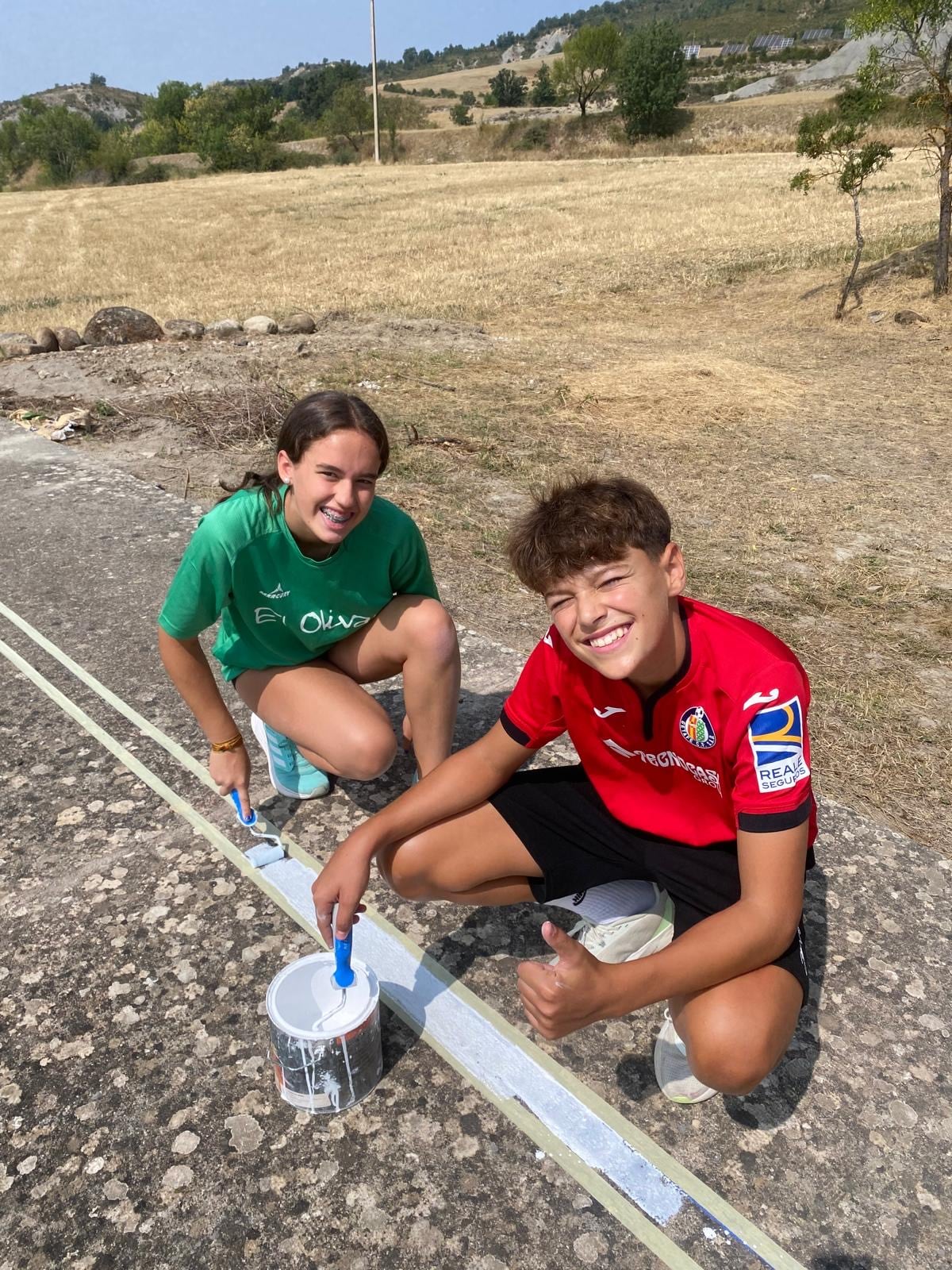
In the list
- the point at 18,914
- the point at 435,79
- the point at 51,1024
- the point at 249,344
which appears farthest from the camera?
the point at 435,79

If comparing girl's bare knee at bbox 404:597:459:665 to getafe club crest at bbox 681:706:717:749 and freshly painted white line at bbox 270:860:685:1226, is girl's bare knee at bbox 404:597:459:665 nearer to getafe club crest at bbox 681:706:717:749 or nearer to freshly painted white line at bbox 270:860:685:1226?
freshly painted white line at bbox 270:860:685:1226

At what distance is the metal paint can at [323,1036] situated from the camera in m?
1.69

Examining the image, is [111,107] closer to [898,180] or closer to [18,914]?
[898,180]

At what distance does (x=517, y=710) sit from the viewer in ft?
6.45

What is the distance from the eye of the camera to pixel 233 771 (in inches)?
93.0

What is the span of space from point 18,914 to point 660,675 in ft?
5.34

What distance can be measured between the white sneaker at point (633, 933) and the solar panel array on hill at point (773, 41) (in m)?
134

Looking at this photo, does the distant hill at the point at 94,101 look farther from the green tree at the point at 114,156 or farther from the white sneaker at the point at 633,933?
the white sneaker at the point at 633,933

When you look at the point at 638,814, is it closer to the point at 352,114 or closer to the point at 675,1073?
the point at 675,1073

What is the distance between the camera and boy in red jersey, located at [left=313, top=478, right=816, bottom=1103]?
1593 millimetres

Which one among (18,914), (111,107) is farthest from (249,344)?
(111,107)

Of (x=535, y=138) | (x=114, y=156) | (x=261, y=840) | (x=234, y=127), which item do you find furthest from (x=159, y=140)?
(x=261, y=840)

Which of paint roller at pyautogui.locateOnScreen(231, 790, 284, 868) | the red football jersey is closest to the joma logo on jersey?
the red football jersey

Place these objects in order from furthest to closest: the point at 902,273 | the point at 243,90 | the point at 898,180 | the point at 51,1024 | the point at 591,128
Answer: the point at 243,90 → the point at 591,128 → the point at 898,180 → the point at 902,273 → the point at 51,1024
